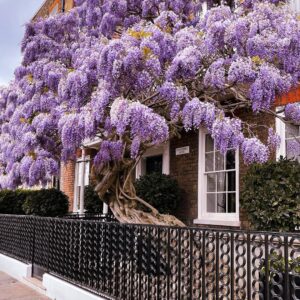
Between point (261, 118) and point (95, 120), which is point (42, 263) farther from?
point (261, 118)

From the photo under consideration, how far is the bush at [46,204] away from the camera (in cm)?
1384

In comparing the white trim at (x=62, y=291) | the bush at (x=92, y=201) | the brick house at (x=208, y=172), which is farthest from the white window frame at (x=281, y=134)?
the bush at (x=92, y=201)

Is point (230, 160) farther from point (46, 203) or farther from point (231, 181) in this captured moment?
point (46, 203)

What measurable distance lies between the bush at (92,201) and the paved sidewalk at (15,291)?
5.40m

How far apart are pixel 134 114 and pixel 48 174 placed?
3.35 m

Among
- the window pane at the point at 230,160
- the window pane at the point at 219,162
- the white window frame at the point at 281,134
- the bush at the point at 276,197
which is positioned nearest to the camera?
the bush at the point at 276,197

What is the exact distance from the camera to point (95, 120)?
6.39 m

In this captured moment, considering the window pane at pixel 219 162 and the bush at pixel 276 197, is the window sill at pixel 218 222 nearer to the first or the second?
the window pane at pixel 219 162

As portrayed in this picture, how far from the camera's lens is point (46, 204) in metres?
13.9

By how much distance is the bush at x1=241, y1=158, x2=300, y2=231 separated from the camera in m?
7.00

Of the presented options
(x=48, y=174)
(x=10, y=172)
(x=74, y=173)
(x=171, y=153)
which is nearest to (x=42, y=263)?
(x=48, y=174)

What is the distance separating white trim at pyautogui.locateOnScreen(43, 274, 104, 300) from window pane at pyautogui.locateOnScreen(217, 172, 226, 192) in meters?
4.45

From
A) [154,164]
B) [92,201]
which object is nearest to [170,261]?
[154,164]

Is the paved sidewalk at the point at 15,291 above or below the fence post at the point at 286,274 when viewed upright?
below
